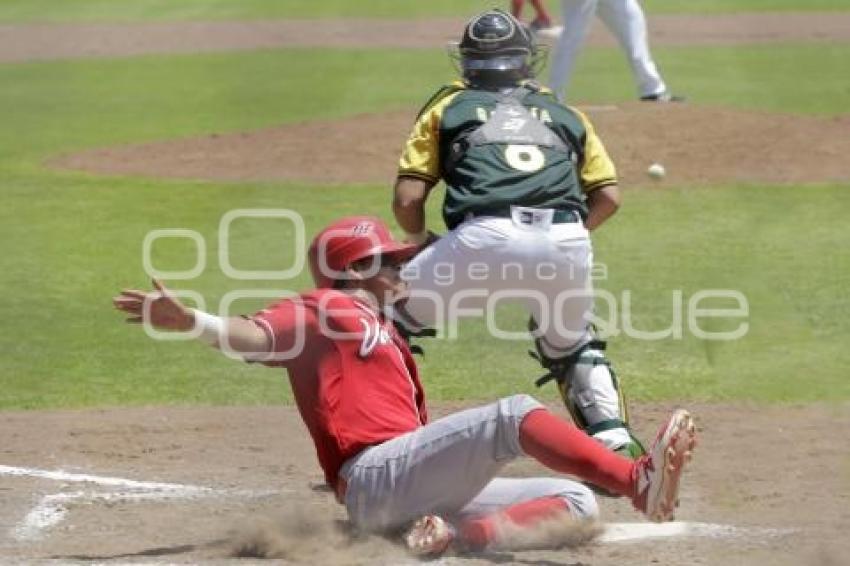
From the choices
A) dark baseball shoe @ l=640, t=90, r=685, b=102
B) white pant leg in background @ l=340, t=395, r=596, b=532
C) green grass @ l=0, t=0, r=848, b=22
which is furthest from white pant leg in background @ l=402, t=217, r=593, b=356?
green grass @ l=0, t=0, r=848, b=22

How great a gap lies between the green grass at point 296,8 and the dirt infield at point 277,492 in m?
18.0

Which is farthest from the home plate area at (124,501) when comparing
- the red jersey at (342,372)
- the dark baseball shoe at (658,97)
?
the dark baseball shoe at (658,97)

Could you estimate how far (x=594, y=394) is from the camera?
721 cm

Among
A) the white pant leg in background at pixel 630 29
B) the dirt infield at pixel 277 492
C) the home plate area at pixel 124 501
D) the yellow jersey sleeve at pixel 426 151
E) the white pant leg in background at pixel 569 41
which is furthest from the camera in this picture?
the white pant leg in background at pixel 630 29

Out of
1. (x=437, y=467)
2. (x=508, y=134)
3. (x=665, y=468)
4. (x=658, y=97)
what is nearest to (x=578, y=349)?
(x=508, y=134)

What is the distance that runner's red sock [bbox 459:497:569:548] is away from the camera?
6031 millimetres

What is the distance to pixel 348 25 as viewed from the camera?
25.3 m

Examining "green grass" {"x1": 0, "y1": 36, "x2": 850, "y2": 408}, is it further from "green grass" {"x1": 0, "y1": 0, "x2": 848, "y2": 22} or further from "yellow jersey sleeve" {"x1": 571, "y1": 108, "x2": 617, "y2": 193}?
"green grass" {"x1": 0, "y1": 0, "x2": 848, "y2": 22}

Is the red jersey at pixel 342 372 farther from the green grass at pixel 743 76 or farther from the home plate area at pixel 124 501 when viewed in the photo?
the green grass at pixel 743 76

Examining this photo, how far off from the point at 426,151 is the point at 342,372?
1.52 m

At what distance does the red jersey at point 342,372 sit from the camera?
5.96 meters

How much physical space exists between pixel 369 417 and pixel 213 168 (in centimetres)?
907

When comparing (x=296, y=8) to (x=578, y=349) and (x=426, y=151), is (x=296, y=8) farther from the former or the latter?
(x=578, y=349)

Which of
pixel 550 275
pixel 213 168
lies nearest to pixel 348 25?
pixel 213 168
